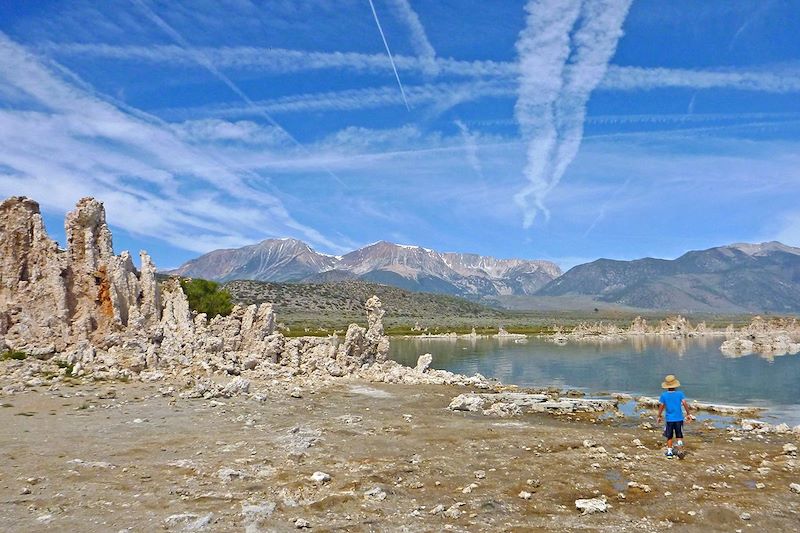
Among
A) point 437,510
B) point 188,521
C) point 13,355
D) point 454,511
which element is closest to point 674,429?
point 454,511

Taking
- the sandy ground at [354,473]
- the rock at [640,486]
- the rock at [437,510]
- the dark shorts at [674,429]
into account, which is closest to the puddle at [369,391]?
the sandy ground at [354,473]

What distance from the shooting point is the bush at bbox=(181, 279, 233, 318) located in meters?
67.4

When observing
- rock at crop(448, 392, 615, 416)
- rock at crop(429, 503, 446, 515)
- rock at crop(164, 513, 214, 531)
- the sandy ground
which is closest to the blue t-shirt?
the sandy ground

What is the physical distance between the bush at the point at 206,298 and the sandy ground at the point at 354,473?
1663 inches

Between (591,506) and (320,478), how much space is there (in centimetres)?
657

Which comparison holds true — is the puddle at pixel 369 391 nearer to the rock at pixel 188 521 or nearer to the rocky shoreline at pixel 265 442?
the rocky shoreline at pixel 265 442

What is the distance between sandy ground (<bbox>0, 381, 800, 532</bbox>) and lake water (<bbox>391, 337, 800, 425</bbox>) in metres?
17.5

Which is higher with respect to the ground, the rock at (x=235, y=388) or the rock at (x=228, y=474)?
the rock at (x=235, y=388)

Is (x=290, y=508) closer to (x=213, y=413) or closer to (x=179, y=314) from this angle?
(x=213, y=413)

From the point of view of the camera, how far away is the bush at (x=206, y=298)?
67.4m

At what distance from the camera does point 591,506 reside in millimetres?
12867

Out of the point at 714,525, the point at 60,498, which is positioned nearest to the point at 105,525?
the point at 60,498

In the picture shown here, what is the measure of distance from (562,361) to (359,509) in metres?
66.1

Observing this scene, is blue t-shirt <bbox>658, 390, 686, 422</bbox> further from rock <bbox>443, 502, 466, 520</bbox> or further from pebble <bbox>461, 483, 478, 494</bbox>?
rock <bbox>443, 502, 466, 520</bbox>
